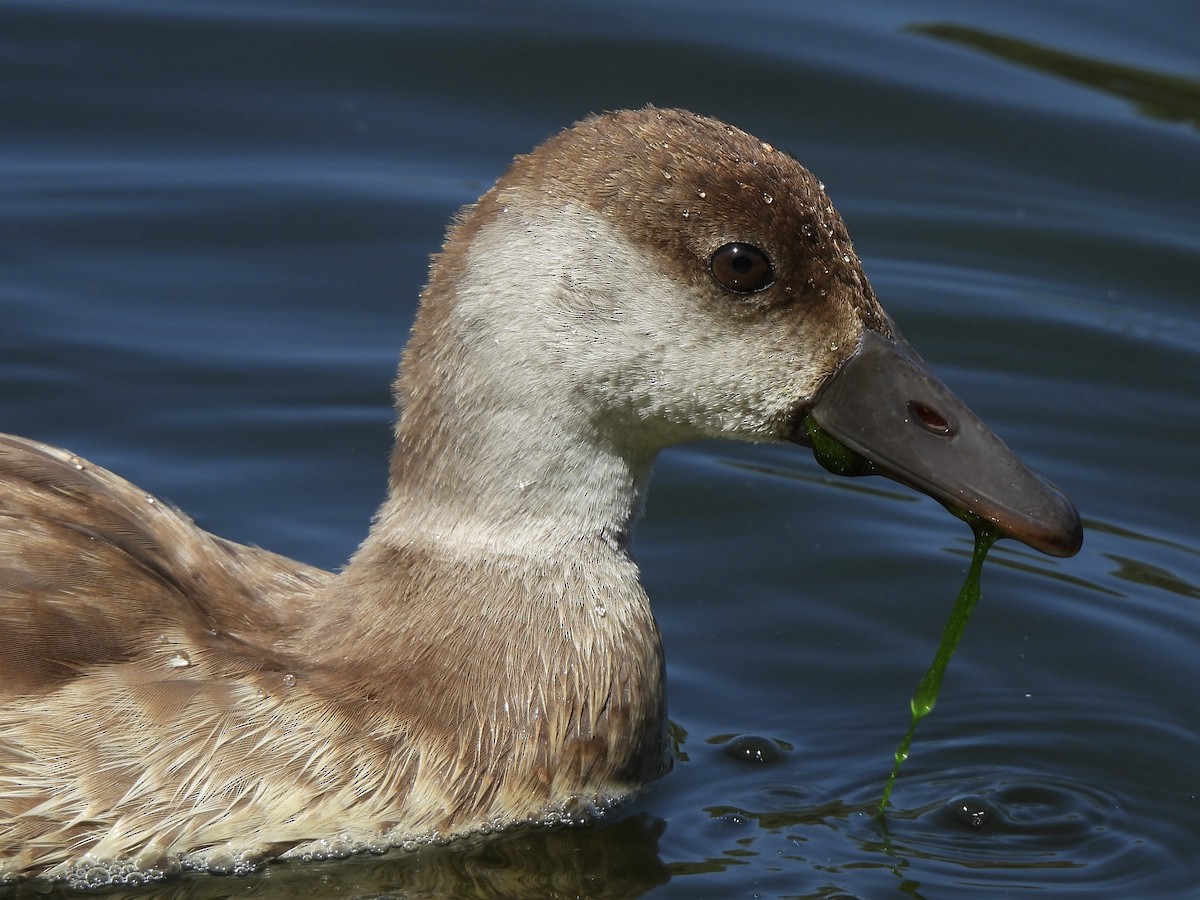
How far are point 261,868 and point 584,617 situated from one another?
1.07 m

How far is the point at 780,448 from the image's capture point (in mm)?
8227

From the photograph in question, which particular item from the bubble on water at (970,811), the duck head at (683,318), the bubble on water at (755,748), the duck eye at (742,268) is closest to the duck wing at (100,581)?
the duck head at (683,318)

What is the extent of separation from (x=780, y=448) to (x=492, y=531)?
9.24ft

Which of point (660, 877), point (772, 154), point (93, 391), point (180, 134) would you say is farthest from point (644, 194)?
point (180, 134)

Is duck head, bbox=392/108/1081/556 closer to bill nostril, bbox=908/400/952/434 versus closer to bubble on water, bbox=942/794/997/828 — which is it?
bill nostril, bbox=908/400/952/434

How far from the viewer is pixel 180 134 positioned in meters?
9.62

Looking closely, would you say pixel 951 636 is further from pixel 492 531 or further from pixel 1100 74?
pixel 1100 74

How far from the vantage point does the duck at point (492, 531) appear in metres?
5.28

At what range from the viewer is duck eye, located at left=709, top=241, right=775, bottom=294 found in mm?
5297

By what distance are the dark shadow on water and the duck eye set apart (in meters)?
5.21

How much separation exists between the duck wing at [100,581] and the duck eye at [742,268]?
154 centimetres

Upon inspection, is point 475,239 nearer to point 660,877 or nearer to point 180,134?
point 660,877

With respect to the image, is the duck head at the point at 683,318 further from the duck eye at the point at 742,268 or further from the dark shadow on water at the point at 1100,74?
the dark shadow on water at the point at 1100,74

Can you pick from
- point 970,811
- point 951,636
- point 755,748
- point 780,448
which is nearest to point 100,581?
point 755,748
